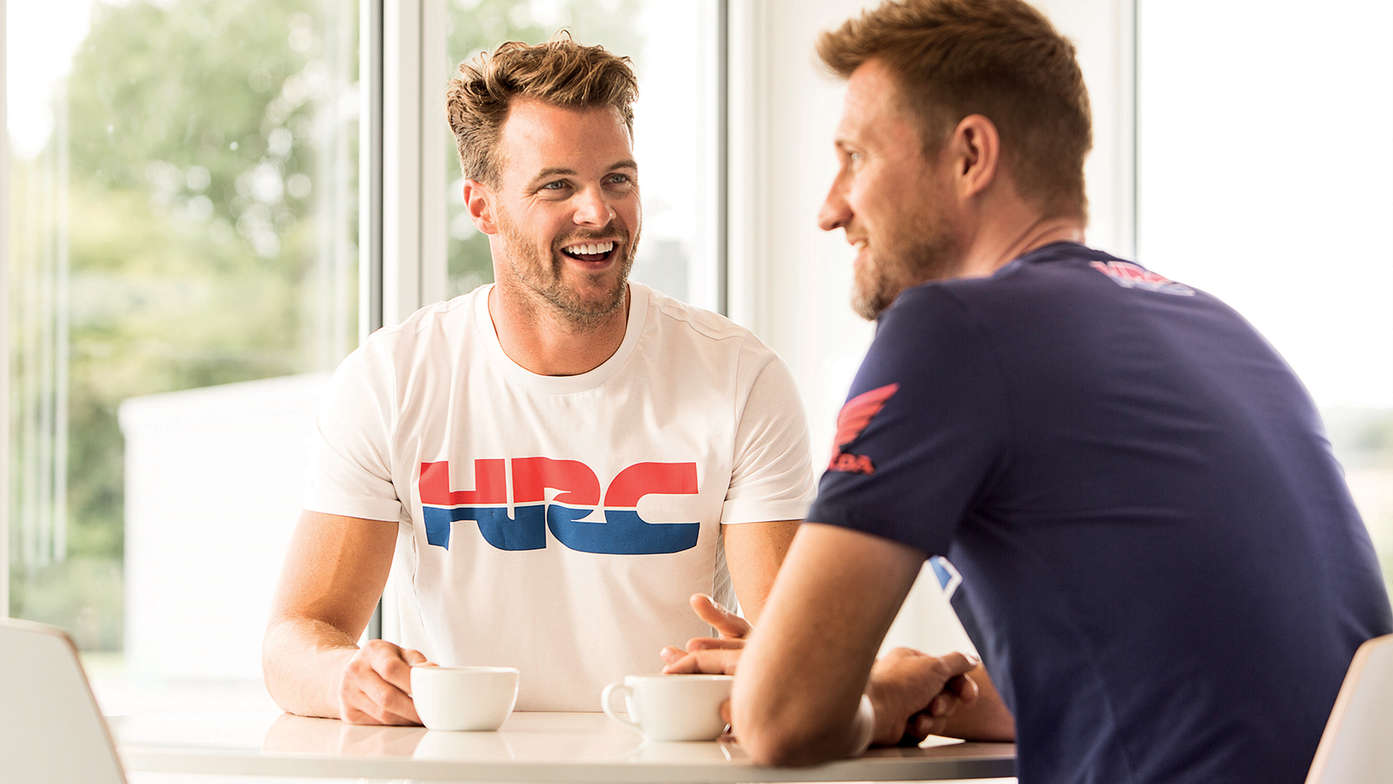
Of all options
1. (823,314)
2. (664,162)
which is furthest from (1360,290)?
(664,162)

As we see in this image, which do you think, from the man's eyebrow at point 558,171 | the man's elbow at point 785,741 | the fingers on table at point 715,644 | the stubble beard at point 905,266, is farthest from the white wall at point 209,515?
the man's elbow at point 785,741

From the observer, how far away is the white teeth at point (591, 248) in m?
2.06

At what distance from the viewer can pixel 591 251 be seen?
2066 millimetres

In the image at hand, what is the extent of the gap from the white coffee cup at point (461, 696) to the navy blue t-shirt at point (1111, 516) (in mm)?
396

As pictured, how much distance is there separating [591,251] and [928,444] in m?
1.05

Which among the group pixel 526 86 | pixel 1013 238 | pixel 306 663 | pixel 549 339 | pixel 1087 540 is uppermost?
pixel 526 86

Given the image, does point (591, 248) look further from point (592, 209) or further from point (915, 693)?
point (915, 693)

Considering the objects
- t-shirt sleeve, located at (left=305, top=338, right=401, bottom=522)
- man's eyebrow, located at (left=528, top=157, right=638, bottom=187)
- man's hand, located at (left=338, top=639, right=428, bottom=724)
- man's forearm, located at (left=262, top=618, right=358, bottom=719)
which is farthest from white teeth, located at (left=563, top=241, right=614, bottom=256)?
man's hand, located at (left=338, top=639, right=428, bottom=724)

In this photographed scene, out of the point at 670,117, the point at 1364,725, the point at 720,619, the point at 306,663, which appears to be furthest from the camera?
the point at 670,117

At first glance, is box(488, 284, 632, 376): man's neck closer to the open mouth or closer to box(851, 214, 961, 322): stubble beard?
the open mouth

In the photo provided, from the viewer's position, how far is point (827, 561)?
111 cm

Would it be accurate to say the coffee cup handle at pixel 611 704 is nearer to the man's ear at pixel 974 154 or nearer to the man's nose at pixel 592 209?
the man's ear at pixel 974 154

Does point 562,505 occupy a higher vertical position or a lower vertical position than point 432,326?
lower

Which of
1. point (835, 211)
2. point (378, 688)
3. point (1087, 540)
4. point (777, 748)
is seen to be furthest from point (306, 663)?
point (1087, 540)
